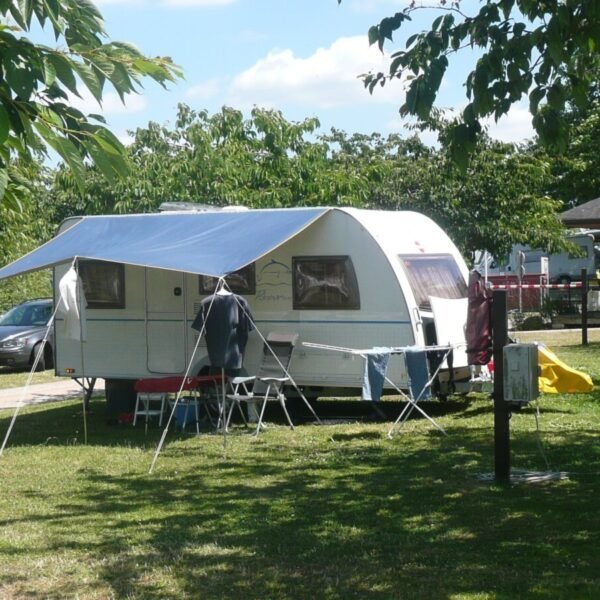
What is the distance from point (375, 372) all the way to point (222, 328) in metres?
1.93

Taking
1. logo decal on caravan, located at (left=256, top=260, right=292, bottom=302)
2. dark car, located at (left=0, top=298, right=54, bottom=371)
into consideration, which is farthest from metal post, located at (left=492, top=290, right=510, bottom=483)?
dark car, located at (left=0, top=298, right=54, bottom=371)

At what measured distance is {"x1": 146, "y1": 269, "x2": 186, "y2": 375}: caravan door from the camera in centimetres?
1447

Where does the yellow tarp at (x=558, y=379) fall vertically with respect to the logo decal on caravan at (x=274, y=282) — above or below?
below

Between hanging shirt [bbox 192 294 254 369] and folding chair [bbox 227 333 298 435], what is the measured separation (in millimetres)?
305

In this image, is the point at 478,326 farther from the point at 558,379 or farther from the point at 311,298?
the point at 311,298

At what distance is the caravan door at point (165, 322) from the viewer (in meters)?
14.5

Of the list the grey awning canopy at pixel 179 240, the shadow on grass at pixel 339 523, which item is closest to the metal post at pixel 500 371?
the shadow on grass at pixel 339 523

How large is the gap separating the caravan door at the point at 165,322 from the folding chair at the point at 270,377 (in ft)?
3.63

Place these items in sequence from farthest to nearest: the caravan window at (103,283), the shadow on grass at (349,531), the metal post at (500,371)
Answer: the caravan window at (103,283) < the metal post at (500,371) < the shadow on grass at (349,531)

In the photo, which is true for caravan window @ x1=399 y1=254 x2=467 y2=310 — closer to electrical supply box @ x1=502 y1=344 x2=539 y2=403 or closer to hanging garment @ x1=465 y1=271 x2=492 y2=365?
hanging garment @ x1=465 y1=271 x2=492 y2=365

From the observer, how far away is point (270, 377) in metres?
13.3

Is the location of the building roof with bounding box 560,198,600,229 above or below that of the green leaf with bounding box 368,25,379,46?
above

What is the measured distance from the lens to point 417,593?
6.15 metres

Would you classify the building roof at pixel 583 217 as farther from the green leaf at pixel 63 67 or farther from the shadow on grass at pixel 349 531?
the green leaf at pixel 63 67
